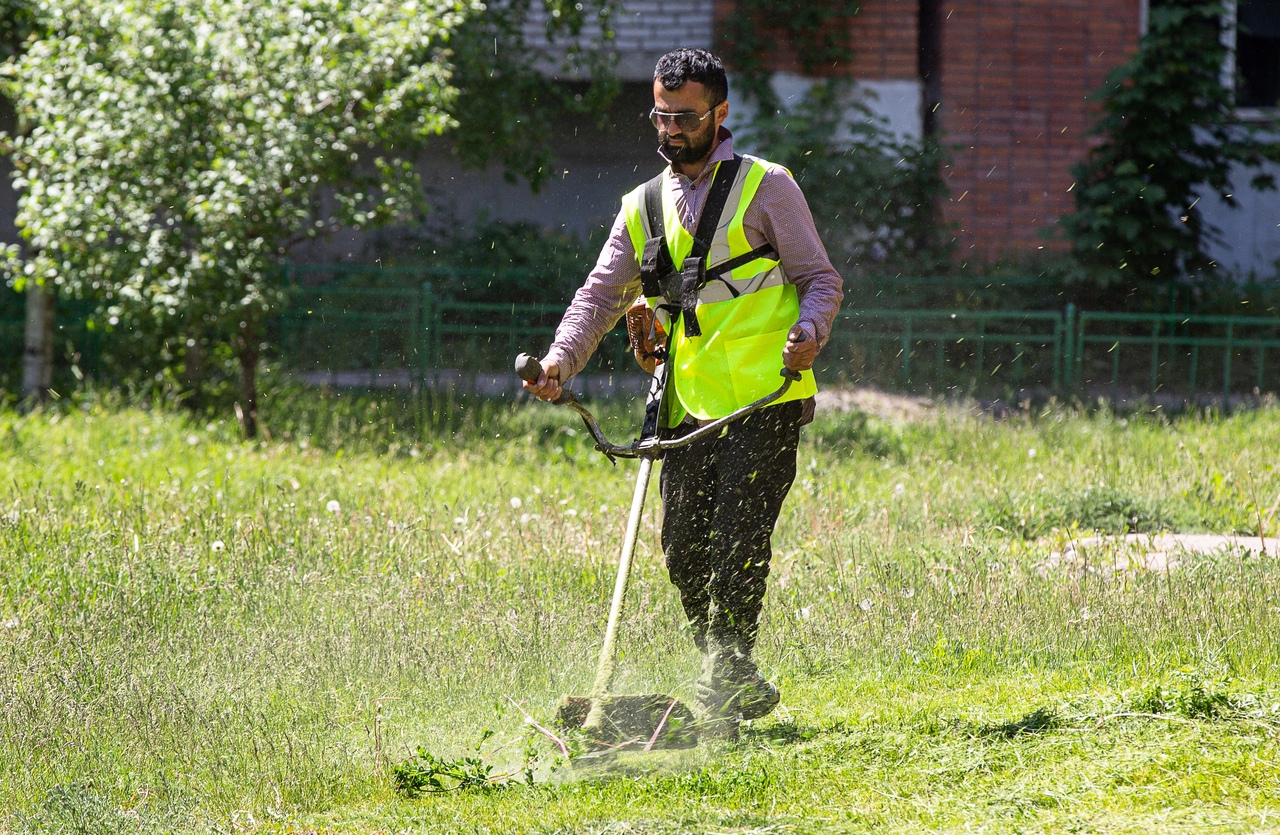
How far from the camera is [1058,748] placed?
12.4ft

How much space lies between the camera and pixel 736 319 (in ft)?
13.1

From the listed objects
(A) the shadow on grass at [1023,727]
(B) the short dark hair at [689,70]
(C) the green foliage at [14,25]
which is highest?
(C) the green foliage at [14,25]

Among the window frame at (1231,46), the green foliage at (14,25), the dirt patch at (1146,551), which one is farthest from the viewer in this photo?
the window frame at (1231,46)

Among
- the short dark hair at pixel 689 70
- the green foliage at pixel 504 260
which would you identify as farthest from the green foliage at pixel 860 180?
the short dark hair at pixel 689 70

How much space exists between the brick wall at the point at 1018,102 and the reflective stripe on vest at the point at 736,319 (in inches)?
387

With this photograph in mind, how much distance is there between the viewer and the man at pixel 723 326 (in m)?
3.96

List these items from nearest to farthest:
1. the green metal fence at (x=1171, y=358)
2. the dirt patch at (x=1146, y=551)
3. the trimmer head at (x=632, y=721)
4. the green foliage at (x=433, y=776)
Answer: the green foliage at (x=433, y=776), the trimmer head at (x=632, y=721), the dirt patch at (x=1146, y=551), the green metal fence at (x=1171, y=358)

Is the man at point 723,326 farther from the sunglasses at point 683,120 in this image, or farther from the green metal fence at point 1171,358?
the green metal fence at point 1171,358

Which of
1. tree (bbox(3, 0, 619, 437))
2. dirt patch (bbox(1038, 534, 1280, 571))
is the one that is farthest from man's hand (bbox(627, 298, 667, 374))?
tree (bbox(3, 0, 619, 437))

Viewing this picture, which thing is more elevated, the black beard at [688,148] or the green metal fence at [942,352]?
the black beard at [688,148]

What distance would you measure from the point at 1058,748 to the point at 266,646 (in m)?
2.49

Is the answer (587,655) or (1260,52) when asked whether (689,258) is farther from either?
(1260,52)

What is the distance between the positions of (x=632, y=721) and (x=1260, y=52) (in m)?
13.8

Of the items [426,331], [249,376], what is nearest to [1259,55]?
[426,331]
